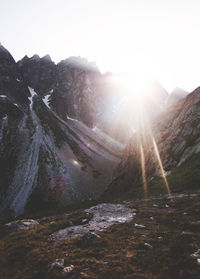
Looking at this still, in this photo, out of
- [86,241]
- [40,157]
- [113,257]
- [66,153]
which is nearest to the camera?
[113,257]

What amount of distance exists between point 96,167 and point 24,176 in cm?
5564

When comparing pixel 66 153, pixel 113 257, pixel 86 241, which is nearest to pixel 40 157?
pixel 66 153

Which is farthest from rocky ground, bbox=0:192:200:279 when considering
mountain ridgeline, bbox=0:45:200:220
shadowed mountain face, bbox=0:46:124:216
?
shadowed mountain face, bbox=0:46:124:216

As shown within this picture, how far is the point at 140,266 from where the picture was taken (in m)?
6.54

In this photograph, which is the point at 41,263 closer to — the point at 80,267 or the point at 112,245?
the point at 80,267

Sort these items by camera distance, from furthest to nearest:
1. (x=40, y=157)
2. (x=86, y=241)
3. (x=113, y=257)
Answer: (x=40, y=157) < (x=86, y=241) < (x=113, y=257)

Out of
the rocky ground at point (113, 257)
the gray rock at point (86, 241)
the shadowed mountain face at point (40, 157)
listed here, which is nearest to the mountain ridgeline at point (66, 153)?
the shadowed mountain face at point (40, 157)

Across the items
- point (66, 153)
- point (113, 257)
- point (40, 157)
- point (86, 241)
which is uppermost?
point (113, 257)

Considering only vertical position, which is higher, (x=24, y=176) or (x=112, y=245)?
(x=112, y=245)

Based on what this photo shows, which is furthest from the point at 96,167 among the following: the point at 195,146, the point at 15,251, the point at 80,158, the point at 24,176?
the point at 15,251

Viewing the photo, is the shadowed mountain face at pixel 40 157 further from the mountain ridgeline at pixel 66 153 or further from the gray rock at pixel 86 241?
the gray rock at pixel 86 241

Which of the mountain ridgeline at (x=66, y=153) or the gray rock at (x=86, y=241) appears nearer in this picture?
the gray rock at (x=86, y=241)

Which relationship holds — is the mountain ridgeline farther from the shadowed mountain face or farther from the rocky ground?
the rocky ground

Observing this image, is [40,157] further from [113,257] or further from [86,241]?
[113,257]
